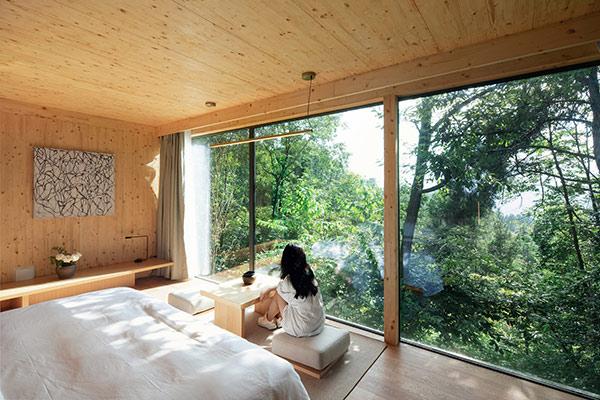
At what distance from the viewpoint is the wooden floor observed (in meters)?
2.23

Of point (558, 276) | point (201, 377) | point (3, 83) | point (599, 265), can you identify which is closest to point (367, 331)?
point (558, 276)

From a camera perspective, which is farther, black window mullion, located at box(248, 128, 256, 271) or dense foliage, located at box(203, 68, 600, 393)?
black window mullion, located at box(248, 128, 256, 271)

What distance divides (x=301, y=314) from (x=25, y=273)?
3.88 m

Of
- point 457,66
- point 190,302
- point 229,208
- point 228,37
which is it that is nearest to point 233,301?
point 190,302

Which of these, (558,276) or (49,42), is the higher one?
(49,42)

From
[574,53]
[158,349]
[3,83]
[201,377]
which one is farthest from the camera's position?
[3,83]

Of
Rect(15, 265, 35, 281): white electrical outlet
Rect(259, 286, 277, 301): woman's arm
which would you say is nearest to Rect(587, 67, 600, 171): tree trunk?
Rect(259, 286, 277, 301): woman's arm

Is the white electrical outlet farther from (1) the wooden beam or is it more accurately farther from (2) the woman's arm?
(1) the wooden beam

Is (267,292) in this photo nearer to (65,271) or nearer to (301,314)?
(301,314)

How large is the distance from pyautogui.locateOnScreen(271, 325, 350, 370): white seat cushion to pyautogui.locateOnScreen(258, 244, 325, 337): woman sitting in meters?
0.07

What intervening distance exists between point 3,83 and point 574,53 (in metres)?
5.29

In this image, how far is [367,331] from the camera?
3.30 meters

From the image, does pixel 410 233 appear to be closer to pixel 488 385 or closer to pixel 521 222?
pixel 521 222

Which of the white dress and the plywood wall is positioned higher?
the plywood wall
